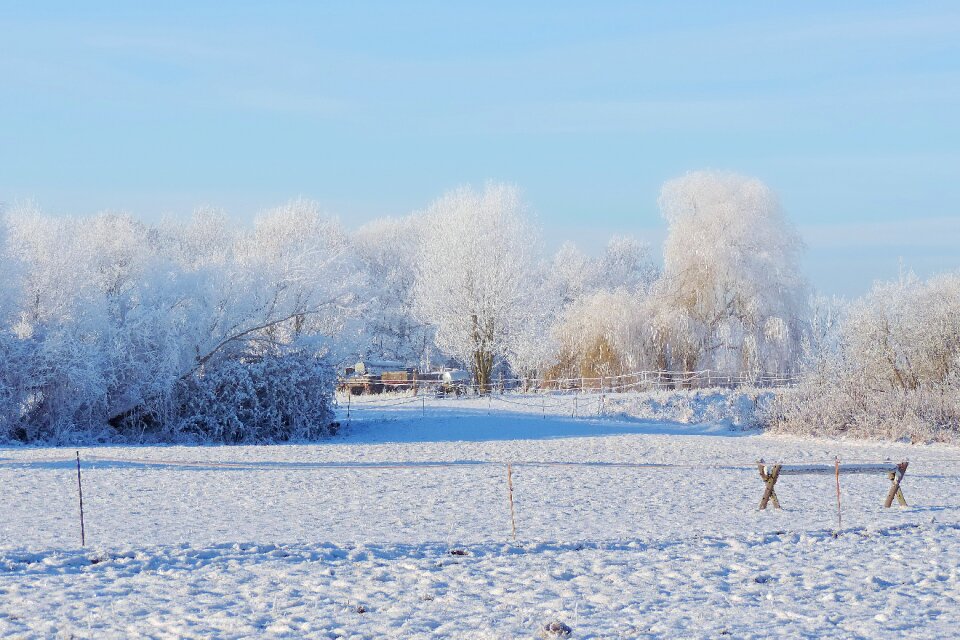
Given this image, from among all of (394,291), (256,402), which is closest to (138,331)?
(256,402)

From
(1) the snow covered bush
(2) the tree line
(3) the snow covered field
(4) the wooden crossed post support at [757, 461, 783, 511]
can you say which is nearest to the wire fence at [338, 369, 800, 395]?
(2) the tree line

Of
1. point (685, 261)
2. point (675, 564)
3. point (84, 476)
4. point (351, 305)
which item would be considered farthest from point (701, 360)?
point (675, 564)

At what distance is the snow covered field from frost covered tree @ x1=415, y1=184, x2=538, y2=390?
22570mm

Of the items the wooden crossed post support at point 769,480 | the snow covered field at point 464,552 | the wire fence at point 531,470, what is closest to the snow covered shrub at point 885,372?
the wire fence at point 531,470

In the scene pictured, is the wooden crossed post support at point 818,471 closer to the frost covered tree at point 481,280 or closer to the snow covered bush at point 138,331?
the snow covered bush at point 138,331

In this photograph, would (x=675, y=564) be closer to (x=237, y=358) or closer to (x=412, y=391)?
(x=237, y=358)

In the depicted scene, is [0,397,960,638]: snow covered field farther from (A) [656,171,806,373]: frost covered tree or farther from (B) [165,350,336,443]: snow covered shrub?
(A) [656,171,806,373]: frost covered tree

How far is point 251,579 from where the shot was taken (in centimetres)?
982

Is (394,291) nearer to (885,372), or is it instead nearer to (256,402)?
(256,402)

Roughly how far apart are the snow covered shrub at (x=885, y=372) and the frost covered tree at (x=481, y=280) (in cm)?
1567

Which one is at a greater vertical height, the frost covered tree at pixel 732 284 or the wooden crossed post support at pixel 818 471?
the frost covered tree at pixel 732 284

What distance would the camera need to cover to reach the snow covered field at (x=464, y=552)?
27.3 feet

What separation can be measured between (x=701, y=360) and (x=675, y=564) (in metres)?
33.3

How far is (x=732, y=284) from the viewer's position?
43.5m
